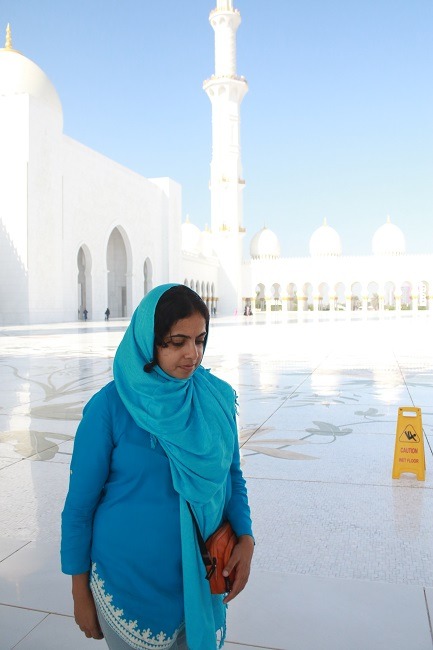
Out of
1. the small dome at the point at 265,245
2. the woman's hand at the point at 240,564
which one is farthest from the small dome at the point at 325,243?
the woman's hand at the point at 240,564

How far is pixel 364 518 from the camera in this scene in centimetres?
210

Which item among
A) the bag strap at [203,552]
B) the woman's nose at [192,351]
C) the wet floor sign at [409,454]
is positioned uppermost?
the woman's nose at [192,351]

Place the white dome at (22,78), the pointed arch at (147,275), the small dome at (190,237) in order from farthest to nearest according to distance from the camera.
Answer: the small dome at (190,237) → the pointed arch at (147,275) → the white dome at (22,78)

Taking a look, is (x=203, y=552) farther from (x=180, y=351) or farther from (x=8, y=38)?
(x=8, y=38)

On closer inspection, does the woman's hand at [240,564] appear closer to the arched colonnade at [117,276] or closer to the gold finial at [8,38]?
the gold finial at [8,38]

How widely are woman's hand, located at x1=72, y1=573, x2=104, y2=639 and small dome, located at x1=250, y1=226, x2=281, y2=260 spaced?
3658cm

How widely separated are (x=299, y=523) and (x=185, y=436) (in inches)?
47.7

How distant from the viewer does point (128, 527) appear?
104cm

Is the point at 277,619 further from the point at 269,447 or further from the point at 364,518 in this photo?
the point at 269,447

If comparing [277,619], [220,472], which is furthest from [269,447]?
[220,472]

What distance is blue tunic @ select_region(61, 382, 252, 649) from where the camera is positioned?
103 cm

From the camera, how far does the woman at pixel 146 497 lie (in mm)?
1024

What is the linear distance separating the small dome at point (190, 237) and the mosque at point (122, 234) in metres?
0.06

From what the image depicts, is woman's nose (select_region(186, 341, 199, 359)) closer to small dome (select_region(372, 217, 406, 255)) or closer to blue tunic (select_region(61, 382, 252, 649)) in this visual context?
blue tunic (select_region(61, 382, 252, 649))
